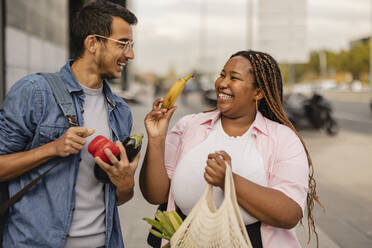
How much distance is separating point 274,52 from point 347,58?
62.2 metres

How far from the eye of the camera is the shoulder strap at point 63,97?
2.04 m

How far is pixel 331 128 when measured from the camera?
13906 mm

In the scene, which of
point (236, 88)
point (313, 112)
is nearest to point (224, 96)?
point (236, 88)

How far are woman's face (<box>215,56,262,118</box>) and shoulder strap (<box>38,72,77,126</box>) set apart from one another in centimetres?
73

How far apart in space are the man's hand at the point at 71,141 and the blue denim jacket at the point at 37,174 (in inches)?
5.3

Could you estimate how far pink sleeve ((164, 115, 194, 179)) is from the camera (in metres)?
2.34

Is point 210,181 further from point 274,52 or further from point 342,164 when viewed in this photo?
point 274,52

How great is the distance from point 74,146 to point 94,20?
722 millimetres

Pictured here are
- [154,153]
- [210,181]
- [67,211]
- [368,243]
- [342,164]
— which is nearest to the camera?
[210,181]

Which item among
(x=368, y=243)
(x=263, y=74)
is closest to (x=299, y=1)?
(x=368, y=243)

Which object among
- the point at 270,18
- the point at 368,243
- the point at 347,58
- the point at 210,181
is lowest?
the point at 368,243

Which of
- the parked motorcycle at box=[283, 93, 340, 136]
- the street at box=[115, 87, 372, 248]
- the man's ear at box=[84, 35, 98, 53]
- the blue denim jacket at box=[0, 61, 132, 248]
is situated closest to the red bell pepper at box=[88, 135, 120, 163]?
the blue denim jacket at box=[0, 61, 132, 248]

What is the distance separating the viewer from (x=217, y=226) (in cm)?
174

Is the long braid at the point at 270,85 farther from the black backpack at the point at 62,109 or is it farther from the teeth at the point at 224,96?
the black backpack at the point at 62,109
